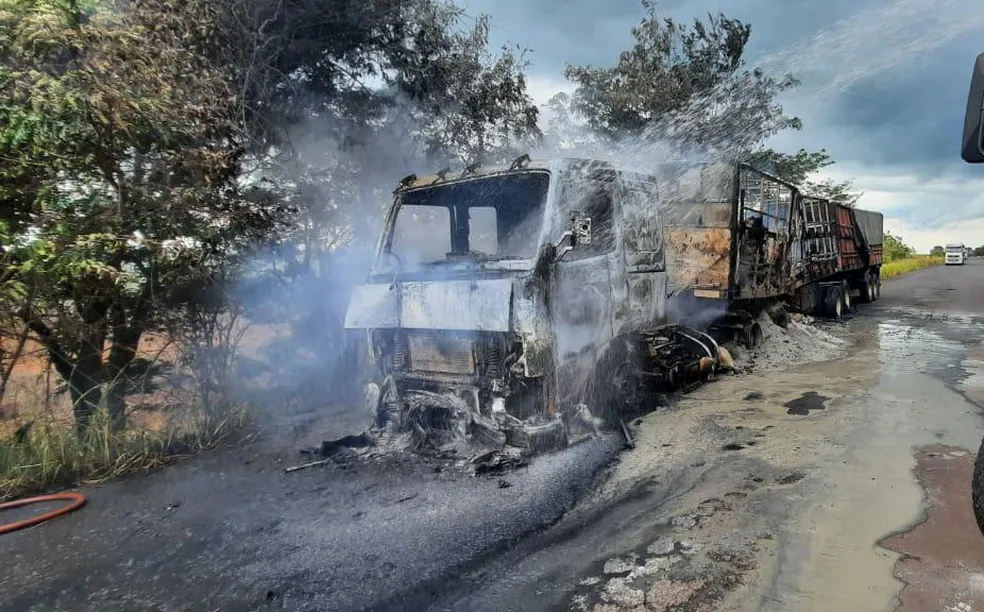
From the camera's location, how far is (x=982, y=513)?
8.20 feet

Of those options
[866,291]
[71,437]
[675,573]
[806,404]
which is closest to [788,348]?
[806,404]

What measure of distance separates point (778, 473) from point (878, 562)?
48.5 inches

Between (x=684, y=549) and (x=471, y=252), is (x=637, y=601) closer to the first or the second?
(x=684, y=549)

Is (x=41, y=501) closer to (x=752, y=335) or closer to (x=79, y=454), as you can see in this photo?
(x=79, y=454)

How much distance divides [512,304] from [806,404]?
12.3ft

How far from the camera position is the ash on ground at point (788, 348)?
8492 millimetres

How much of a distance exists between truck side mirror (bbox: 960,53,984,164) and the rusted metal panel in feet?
18.6

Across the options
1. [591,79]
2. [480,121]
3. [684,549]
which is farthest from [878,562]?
[591,79]

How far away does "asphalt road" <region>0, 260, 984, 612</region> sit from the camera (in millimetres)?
2846

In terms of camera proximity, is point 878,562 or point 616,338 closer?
point 878,562

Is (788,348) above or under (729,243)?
under

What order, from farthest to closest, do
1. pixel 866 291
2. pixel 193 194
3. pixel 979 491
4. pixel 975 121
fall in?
pixel 866 291 < pixel 193 194 < pixel 979 491 < pixel 975 121

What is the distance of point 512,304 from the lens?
4223mm

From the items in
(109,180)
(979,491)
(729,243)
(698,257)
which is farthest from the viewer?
(698,257)
